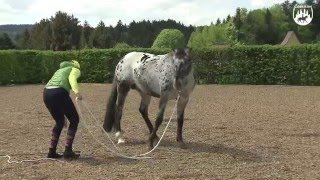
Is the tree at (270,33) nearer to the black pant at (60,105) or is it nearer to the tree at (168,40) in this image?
the tree at (168,40)

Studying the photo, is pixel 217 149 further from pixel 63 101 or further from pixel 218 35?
pixel 218 35

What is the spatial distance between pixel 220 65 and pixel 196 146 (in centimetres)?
1937

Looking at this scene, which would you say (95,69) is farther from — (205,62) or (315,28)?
(315,28)

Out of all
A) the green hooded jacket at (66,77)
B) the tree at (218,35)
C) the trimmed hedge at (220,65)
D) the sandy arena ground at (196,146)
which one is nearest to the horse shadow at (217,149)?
the sandy arena ground at (196,146)

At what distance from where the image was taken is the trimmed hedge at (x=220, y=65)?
1062 inches

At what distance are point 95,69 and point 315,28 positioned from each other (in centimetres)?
6973

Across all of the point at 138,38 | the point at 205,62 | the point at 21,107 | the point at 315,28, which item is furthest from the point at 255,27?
the point at 21,107

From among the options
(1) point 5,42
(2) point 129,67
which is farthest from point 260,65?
(1) point 5,42

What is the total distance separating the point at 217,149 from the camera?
870 centimetres


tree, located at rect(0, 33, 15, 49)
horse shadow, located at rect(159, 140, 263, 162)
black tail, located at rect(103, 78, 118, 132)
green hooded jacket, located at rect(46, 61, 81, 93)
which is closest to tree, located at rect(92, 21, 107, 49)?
tree, located at rect(0, 33, 15, 49)

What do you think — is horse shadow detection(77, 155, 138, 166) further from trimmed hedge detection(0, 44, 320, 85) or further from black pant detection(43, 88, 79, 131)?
trimmed hedge detection(0, 44, 320, 85)

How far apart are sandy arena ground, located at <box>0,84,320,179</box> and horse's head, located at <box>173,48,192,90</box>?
128 cm

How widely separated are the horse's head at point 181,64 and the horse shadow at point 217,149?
119 centimetres

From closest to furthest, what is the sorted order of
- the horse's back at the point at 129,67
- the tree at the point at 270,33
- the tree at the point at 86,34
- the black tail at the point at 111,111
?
the horse's back at the point at 129,67 < the black tail at the point at 111,111 < the tree at the point at 86,34 < the tree at the point at 270,33
